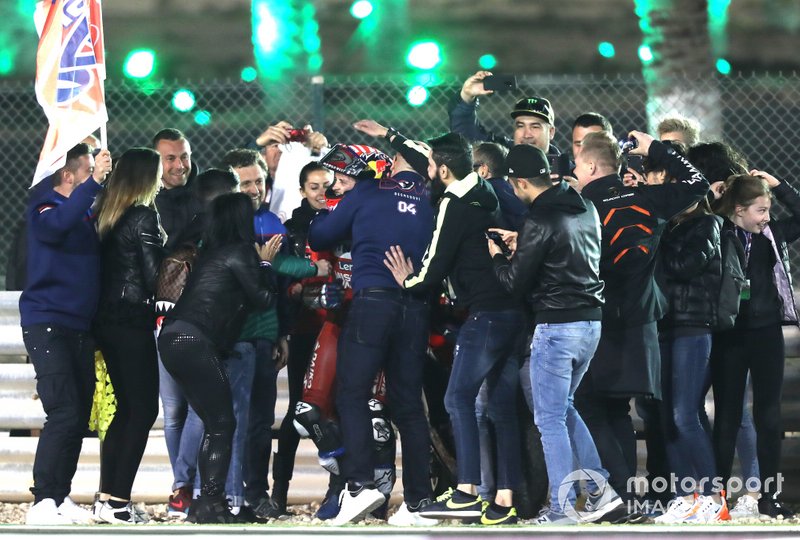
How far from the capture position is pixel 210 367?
257 inches

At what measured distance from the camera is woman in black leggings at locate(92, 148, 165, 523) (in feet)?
22.3

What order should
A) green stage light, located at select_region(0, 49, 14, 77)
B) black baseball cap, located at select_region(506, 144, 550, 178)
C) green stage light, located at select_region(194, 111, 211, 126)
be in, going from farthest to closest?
green stage light, located at select_region(0, 49, 14, 77) → green stage light, located at select_region(194, 111, 211, 126) → black baseball cap, located at select_region(506, 144, 550, 178)

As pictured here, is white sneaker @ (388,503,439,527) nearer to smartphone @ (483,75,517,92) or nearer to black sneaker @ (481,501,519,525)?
black sneaker @ (481,501,519,525)

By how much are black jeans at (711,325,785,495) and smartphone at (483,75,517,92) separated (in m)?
1.89

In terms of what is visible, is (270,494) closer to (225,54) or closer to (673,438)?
(673,438)

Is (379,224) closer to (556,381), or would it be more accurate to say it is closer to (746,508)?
(556,381)

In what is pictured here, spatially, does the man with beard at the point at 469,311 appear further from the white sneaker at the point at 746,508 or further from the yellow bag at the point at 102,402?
the yellow bag at the point at 102,402

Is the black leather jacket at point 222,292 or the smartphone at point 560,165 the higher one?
the smartphone at point 560,165

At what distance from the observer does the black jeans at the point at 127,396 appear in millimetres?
6785

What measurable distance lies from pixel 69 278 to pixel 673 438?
3.10 metres

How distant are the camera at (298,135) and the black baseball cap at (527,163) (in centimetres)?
225

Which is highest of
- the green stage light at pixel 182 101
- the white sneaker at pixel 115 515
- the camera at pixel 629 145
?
the green stage light at pixel 182 101

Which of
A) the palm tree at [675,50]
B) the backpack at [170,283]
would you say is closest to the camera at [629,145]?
the backpack at [170,283]

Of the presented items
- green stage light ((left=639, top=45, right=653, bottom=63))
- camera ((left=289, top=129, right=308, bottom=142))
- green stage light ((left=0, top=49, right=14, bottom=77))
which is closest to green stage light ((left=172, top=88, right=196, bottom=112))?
green stage light ((left=0, top=49, right=14, bottom=77))
